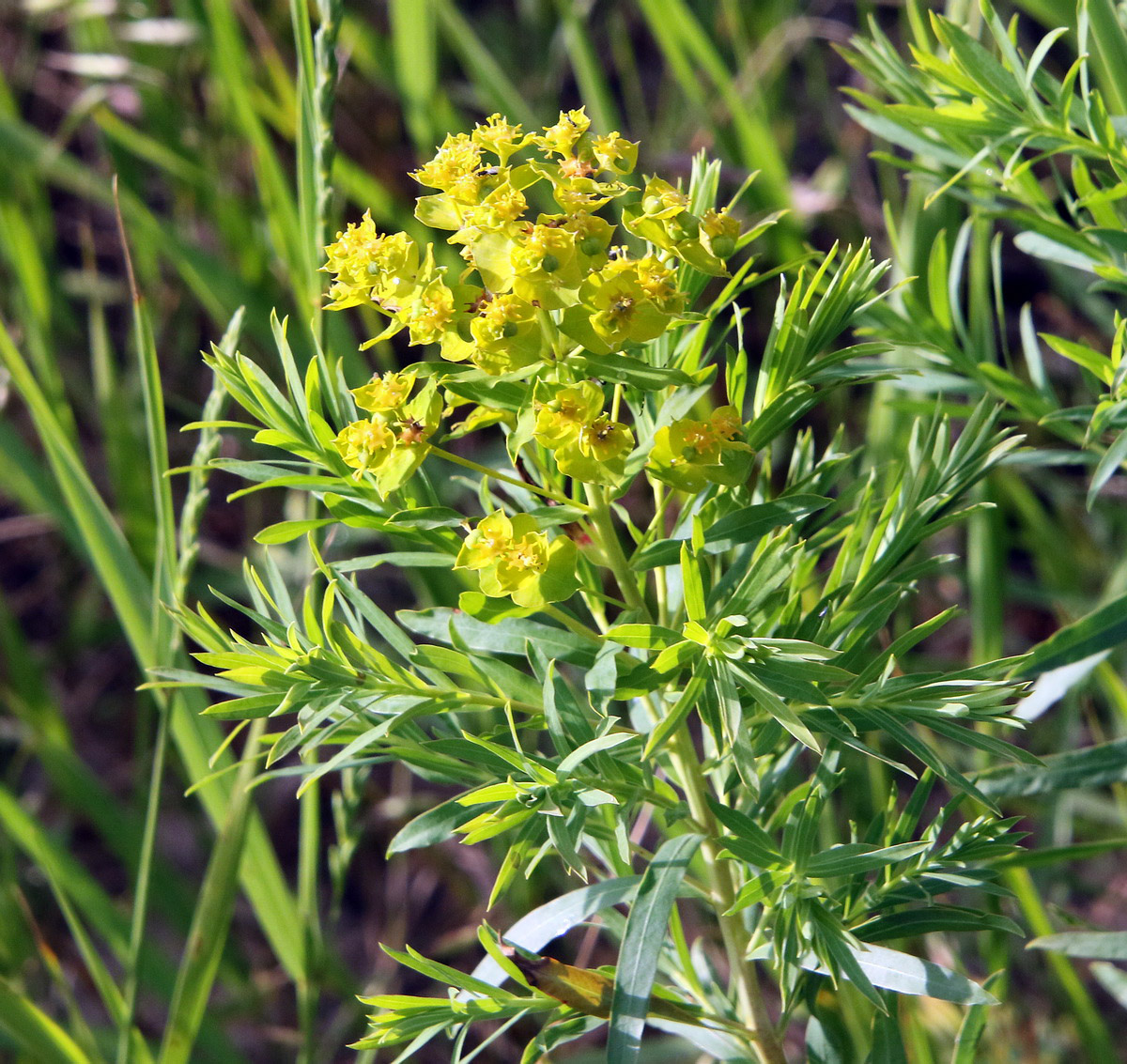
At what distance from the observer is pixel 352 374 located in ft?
5.57

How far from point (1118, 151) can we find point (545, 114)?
1.63m

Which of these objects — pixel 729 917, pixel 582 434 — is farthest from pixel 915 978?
pixel 582 434

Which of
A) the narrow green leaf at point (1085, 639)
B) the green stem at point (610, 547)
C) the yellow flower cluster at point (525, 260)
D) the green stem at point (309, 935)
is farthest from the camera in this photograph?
the green stem at point (309, 935)

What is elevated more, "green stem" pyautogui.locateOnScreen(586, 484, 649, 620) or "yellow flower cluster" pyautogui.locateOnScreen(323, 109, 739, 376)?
"yellow flower cluster" pyautogui.locateOnScreen(323, 109, 739, 376)

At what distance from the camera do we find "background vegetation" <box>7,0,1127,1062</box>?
120 cm

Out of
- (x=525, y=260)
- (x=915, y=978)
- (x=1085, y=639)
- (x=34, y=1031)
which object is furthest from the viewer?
(x=34, y=1031)

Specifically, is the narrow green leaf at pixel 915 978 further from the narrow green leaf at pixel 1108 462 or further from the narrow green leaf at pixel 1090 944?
the narrow green leaf at pixel 1108 462

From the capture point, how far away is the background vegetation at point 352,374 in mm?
1197

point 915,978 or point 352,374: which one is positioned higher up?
point 352,374

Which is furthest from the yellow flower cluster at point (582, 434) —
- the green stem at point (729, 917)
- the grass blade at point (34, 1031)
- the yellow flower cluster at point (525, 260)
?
the grass blade at point (34, 1031)

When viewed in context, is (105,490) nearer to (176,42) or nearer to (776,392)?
(176,42)

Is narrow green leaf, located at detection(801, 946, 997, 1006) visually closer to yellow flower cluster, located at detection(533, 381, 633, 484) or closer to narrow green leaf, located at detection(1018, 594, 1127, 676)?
narrow green leaf, located at detection(1018, 594, 1127, 676)

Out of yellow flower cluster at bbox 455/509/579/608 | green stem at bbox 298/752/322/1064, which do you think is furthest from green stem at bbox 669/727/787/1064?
green stem at bbox 298/752/322/1064

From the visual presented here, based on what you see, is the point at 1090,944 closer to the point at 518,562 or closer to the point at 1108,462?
the point at 1108,462
